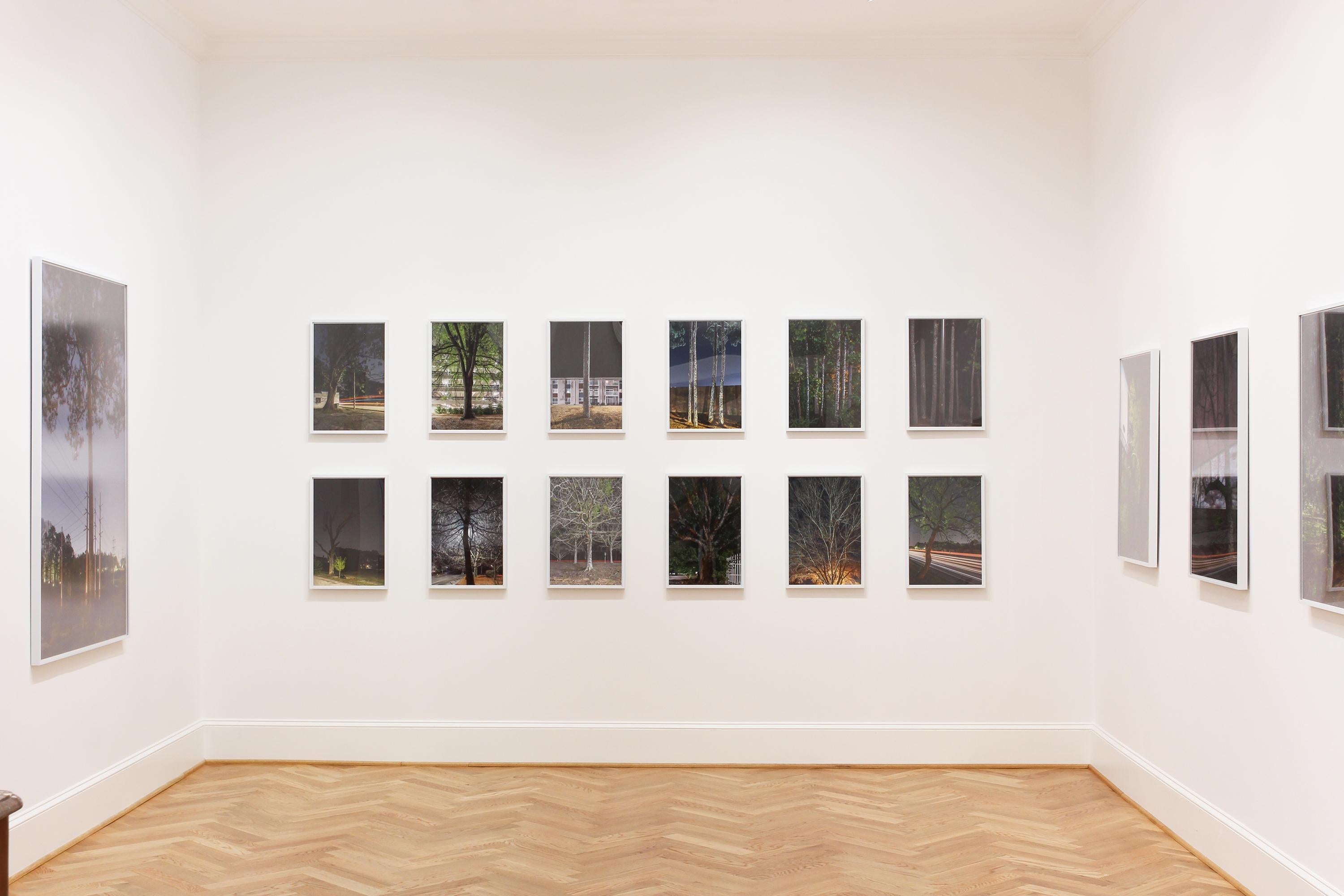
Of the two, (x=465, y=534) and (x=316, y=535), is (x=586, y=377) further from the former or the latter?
(x=316, y=535)

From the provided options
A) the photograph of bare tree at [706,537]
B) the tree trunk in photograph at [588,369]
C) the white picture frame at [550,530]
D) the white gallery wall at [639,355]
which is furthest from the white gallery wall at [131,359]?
the photograph of bare tree at [706,537]

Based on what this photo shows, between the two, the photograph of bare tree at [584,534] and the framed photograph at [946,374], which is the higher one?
the framed photograph at [946,374]

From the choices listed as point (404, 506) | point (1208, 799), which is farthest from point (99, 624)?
point (1208, 799)

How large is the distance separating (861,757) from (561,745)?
6.42 feet

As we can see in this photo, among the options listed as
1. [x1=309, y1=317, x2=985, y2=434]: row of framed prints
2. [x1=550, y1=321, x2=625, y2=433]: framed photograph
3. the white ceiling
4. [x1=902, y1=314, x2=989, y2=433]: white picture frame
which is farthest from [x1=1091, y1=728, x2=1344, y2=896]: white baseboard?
the white ceiling

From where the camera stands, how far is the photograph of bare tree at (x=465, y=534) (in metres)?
5.40

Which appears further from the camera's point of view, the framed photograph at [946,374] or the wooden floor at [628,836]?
the framed photograph at [946,374]

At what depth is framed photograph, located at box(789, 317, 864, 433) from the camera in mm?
5379

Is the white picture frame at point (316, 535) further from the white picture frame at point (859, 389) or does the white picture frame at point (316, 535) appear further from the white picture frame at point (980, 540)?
the white picture frame at point (980, 540)

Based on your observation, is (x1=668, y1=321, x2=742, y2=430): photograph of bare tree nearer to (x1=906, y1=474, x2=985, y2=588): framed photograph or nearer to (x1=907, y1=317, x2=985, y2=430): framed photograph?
(x1=907, y1=317, x2=985, y2=430): framed photograph

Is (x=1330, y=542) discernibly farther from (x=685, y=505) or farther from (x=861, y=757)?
(x=685, y=505)

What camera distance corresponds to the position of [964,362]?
5371 millimetres

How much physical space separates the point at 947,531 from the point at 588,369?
2.59 meters

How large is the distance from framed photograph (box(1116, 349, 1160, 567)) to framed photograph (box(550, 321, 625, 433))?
3.12m
